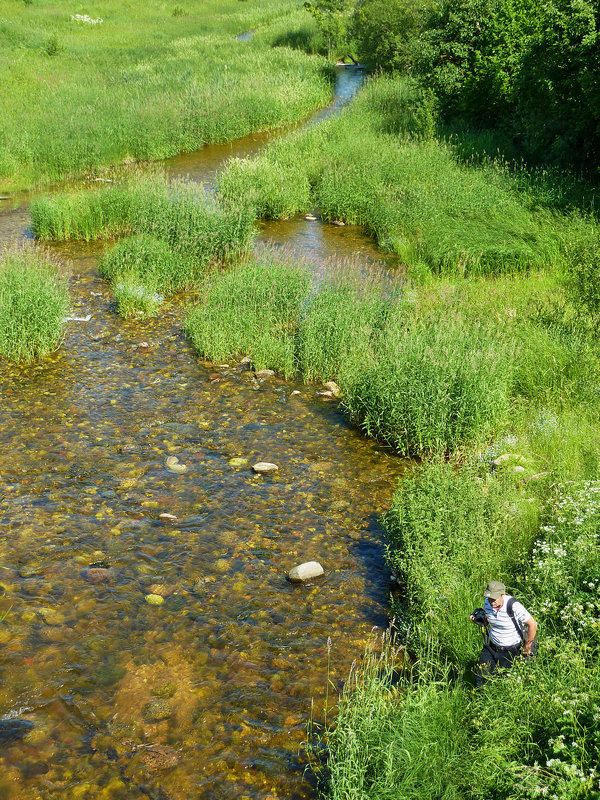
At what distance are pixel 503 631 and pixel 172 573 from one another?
13.2 ft

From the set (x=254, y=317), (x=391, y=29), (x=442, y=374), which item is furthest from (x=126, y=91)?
(x=442, y=374)

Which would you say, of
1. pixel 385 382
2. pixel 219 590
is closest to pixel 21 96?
pixel 385 382

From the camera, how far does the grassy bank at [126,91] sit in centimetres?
2492

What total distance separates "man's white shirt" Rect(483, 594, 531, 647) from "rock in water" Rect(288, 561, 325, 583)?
8.73ft

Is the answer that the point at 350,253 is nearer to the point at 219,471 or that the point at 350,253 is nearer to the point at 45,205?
the point at 45,205

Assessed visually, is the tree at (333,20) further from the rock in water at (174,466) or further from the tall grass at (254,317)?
the rock in water at (174,466)

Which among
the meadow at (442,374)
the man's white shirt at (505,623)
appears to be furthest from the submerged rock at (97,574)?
the man's white shirt at (505,623)

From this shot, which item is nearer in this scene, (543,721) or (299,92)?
(543,721)

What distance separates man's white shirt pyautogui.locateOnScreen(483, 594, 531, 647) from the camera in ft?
20.6

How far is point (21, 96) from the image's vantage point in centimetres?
2967

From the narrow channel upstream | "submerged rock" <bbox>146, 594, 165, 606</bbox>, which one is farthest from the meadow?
"submerged rock" <bbox>146, 594, 165, 606</bbox>

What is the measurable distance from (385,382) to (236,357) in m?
3.93

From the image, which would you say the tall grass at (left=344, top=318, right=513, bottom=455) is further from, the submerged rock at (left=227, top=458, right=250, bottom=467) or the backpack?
the backpack

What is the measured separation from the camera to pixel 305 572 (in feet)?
28.4
